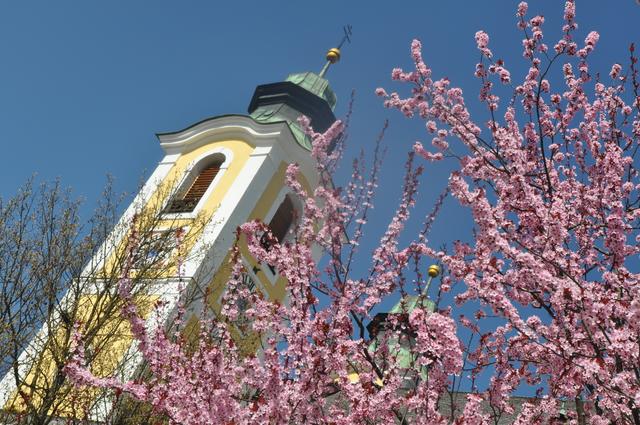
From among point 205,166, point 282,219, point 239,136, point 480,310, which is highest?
point 239,136

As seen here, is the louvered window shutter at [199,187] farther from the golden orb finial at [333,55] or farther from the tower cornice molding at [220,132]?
the golden orb finial at [333,55]

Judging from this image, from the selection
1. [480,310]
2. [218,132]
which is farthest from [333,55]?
[480,310]

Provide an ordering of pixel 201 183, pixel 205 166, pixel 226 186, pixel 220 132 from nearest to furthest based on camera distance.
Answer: pixel 226 186, pixel 201 183, pixel 205 166, pixel 220 132

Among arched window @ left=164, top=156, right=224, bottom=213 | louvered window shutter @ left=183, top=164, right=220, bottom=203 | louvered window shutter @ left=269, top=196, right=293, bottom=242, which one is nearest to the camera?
arched window @ left=164, top=156, right=224, bottom=213

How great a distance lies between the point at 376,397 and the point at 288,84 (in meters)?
19.8

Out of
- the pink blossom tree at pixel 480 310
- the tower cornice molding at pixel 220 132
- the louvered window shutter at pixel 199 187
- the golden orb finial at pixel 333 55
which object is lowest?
the pink blossom tree at pixel 480 310

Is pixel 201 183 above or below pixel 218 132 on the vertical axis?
below

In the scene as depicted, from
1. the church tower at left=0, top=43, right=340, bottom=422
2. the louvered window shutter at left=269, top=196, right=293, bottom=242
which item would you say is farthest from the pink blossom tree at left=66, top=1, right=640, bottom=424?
the louvered window shutter at left=269, top=196, right=293, bottom=242

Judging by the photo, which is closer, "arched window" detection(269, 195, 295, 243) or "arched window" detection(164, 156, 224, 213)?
"arched window" detection(164, 156, 224, 213)

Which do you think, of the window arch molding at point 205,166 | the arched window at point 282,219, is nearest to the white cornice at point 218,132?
the window arch molding at point 205,166

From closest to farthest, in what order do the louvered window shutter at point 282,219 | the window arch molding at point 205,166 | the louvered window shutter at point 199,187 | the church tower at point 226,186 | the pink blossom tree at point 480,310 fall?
the pink blossom tree at point 480,310 < the church tower at point 226,186 < the louvered window shutter at point 199,187 < the window arch molding at point 205,166 < the louvered window shutter at point 282,219

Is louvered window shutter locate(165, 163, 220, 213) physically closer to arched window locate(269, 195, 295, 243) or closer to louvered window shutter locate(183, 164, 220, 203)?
louvered window shutter locate(183, 164, 220, 203)

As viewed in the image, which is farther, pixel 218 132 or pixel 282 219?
pixel 218 132

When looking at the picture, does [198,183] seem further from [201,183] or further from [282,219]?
[282,219]
